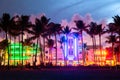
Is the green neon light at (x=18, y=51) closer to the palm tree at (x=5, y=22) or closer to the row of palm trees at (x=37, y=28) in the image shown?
the row of palm trees at (x=37, y=28)

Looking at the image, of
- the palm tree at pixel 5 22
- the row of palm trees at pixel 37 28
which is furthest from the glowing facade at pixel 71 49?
the palm tree at pixel 5 22

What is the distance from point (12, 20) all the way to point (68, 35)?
1736 inches

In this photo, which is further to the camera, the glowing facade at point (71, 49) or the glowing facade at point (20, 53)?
the glowing facade at point (71, 49)

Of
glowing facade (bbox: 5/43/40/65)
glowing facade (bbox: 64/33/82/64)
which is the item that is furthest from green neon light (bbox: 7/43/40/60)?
glowing facade (bbox: 64/33/82/64)

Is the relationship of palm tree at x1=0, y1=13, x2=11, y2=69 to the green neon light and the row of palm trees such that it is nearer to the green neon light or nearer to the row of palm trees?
the row of palm trees

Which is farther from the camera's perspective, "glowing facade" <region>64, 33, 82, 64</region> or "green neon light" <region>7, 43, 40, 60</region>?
"green neon light" <region>7, 43, 40, 60</region>

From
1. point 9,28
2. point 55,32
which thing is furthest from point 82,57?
point 9,28

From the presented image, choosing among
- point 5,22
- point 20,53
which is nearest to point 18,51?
point 20,53

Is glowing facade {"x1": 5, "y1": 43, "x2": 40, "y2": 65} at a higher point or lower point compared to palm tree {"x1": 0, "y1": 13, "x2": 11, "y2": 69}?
lower

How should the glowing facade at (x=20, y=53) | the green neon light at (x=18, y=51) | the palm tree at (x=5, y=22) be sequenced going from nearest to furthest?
the palm tree at (x=5, y=22) → the glowing facade at (x=20, y=53) → the green neon light at (x=18, y=51)

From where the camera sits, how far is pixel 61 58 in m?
182

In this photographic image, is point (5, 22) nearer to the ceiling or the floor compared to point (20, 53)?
nearer to the ceiling

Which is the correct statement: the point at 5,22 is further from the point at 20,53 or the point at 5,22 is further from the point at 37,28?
the point at 20,53

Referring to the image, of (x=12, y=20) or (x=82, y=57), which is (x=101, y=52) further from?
(x=12, y=20)
